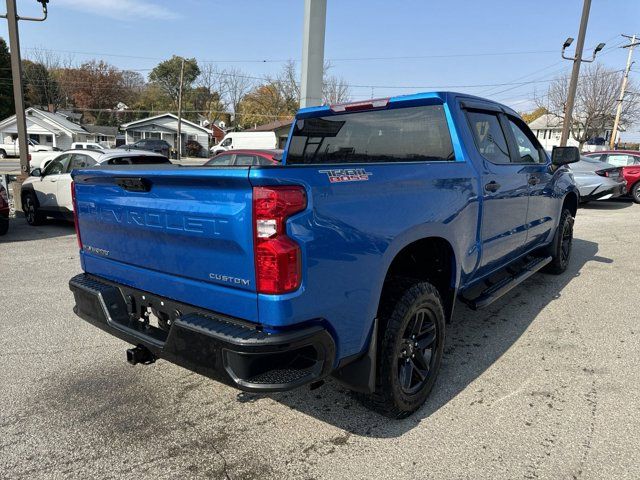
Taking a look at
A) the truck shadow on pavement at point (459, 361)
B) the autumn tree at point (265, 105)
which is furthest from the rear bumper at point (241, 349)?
the autumn tree at point (265, 105)

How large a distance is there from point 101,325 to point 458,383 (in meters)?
2.43

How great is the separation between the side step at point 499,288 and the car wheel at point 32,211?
30.4ft

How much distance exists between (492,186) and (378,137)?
0.98m

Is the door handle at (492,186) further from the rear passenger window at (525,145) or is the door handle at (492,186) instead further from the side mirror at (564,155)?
the side mirror at (564,155)

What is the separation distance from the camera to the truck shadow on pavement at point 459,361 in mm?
2914

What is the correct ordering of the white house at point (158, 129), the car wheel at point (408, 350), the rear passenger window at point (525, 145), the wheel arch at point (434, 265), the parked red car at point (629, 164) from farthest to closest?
the white house at point (158, 129)
the parked red car at point (629, 164)
the rear passenger window at point (525, 145)
the wheel arch at point (434, 265)
the car wheel at point (408, 350)

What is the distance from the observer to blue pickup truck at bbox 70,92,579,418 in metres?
2.08

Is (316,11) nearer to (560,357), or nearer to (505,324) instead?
(505,324)

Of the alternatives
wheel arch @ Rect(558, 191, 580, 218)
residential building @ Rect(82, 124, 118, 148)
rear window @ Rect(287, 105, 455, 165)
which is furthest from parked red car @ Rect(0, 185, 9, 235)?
residential building @ Rect(82, 124, 118, 148)

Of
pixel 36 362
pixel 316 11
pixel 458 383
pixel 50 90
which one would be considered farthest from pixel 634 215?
pixel 50 90

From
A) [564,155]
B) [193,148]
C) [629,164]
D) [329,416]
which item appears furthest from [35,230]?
[193,148]

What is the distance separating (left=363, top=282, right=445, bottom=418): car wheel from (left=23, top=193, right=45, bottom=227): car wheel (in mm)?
9369

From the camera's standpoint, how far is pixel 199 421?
2889mm

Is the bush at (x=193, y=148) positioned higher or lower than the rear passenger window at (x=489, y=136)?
lower
